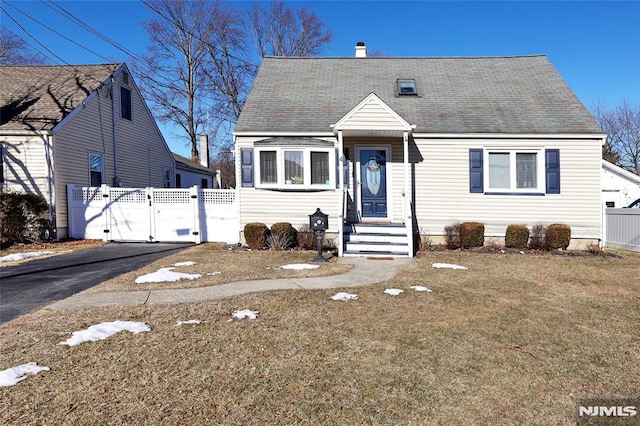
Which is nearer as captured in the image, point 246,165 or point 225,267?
point 225,267

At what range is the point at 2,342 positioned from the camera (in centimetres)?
382

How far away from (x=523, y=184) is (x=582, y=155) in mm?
1752

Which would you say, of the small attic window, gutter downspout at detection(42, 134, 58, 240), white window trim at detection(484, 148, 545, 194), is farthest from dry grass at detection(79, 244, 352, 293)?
the small attic window

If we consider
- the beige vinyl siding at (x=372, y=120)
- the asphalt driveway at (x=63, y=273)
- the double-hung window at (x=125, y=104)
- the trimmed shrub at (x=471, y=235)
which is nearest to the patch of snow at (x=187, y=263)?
the asphalt driveway at (x=63, y=273)

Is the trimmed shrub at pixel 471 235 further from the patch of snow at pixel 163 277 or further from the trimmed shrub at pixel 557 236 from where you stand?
the patch of snow at pixel 163 277

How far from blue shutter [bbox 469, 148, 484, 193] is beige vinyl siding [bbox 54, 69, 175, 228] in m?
12.7

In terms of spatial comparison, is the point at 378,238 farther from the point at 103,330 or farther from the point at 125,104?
the point at 125,104

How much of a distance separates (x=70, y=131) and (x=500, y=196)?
14.0 meters

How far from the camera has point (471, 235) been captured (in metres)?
10.3

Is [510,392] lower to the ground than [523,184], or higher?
lower

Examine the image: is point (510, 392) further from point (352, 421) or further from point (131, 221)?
point (131, 221)

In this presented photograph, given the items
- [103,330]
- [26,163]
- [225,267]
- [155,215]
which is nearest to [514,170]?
[225,267]

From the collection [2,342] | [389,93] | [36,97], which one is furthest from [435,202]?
[36,97]

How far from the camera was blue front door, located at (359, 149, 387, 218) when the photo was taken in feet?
36.6
